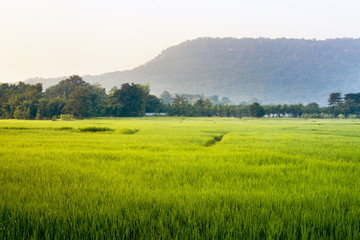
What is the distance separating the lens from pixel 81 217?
324 centimetres

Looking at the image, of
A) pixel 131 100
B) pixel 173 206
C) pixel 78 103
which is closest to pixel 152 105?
pixel 131 100

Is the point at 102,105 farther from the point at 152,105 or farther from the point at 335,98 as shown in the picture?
the point at 335,98

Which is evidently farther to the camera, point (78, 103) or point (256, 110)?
point (256, 110)

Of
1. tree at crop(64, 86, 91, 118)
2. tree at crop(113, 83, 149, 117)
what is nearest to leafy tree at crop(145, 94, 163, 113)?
tree at crop(113, 83, 149, 117)

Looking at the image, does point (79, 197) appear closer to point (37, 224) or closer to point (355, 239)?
point (37, 224)

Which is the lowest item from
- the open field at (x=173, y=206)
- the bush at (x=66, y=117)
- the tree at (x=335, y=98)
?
the open field at (x=173, y=206)

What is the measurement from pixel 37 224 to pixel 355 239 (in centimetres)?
360

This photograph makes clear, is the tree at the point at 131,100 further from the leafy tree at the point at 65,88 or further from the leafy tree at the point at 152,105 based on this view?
the leafy tree at the point at 65,88

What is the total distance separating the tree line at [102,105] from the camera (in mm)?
66562

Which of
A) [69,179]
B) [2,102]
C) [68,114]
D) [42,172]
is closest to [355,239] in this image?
[69,179]

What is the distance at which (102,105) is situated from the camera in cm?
7969

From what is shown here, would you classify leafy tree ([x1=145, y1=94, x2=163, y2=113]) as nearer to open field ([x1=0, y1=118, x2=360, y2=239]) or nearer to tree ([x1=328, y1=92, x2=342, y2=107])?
tree ([x1=328, y1=92, x2=342, y2=107])

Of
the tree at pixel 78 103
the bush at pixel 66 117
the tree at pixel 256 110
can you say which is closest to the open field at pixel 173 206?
the bush at pixel 66 117

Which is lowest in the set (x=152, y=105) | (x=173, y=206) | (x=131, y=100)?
(x=173, y=206)
